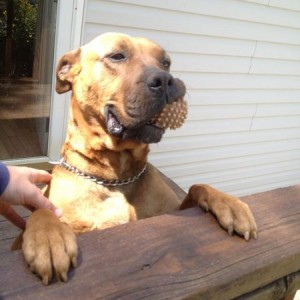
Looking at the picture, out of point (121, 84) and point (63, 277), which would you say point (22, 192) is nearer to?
point (63, 277)

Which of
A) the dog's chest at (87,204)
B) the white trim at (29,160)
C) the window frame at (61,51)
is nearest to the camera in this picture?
the dog's chest at (87,204)

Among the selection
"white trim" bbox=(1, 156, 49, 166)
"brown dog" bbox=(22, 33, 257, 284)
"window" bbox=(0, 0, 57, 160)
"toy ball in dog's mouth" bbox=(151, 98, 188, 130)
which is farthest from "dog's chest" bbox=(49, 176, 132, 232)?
"window" bbox=(0, 0, 57, 160)

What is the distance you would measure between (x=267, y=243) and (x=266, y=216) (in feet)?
0.62

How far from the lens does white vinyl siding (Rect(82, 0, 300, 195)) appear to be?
3.75 m

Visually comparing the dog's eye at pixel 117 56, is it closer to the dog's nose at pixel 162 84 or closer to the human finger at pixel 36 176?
the dog's nose at pixel 162 84

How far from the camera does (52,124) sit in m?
3.57

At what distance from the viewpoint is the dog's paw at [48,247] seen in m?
1.02

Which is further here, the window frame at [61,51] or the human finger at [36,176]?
the window frame at [61,51]

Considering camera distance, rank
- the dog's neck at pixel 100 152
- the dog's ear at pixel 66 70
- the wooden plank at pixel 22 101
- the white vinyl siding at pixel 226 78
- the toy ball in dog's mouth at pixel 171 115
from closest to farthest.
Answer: the toy ball in dog's mouth at pixel 171 115 → the dog's neck at pixel 100 152 → the dog's ear at pixel 66 70 → the white vinyl siding at pixel 226 78 → the wooden plank at pixel 22 101

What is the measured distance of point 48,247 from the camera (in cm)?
118

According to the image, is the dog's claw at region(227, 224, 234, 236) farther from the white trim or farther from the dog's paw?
the white trim

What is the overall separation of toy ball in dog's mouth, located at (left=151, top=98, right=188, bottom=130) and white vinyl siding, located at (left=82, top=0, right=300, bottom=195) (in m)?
1.76

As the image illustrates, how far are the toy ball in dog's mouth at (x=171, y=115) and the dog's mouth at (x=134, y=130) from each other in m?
0.04

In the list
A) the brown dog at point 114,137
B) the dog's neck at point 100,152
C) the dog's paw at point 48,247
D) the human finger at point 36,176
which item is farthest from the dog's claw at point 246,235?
the dog's neck at point 100,152
